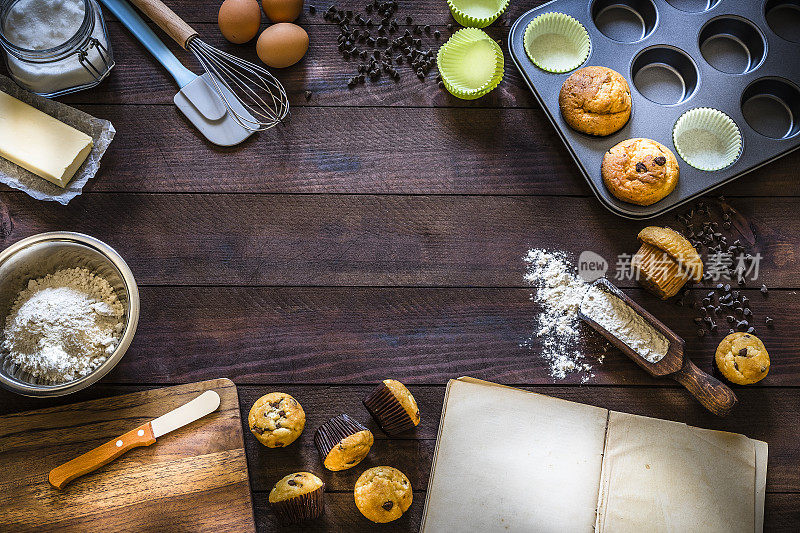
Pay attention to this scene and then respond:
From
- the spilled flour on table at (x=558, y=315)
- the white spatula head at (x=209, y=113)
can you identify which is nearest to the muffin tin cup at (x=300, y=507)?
the spilled flour on table at (x=558, y=315)

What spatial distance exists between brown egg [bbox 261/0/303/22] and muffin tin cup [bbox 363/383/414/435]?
0.90m

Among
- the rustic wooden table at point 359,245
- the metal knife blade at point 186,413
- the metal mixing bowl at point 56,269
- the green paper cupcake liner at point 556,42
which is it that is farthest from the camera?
the green paper cupcake liner at point 556,42

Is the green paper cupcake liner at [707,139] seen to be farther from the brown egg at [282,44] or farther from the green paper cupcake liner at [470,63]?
the brown egg at [282,44]

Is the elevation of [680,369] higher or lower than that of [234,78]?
lower

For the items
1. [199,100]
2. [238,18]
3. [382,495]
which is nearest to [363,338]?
[382,495]

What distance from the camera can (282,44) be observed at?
1.48 metres

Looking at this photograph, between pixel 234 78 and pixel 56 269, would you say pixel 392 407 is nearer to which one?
pixel 56 269

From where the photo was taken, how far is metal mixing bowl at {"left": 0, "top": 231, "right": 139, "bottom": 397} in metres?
1.23

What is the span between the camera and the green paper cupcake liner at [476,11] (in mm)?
1551

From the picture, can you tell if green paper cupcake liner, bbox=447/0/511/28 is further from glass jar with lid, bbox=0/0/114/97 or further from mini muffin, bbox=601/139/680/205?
glass jar with lid, bbox=0/0/114/97

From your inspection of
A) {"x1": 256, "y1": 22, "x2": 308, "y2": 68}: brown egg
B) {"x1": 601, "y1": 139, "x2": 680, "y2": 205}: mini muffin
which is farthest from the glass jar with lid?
{"x1": 601, "y1": 139, "x2": 680, "y2": 205}: mini muffin

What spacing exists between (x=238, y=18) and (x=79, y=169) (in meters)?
0.51

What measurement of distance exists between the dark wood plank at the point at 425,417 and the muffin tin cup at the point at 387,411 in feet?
0.18

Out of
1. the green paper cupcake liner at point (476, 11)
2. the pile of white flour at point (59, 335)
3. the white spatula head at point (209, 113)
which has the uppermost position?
→ the green paper cupcake liner at point (476, 11)
